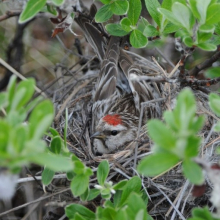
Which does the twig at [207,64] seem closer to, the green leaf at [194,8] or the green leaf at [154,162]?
the green leaf at [194,8]

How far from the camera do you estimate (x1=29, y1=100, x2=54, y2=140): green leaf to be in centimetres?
205

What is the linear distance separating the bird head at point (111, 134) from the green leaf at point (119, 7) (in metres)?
1.28

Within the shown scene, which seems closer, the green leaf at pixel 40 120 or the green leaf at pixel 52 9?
the green leaf at pixel 40 120

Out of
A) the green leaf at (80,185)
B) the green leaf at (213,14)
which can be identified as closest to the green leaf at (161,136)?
the green leaf at (80,185)

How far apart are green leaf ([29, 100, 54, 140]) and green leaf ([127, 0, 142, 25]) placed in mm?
1781

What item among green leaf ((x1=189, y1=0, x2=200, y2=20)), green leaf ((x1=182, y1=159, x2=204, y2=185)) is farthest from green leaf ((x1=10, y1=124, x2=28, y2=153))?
green leaf ((x1=189, y1=0, x2=200, y2=20))

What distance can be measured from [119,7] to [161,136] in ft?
5.72

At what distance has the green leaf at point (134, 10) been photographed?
3.77 metres

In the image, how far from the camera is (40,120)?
216 centimetres

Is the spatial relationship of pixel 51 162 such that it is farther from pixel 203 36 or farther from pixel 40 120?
→ pixel 203 36

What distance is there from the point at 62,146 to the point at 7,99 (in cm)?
100

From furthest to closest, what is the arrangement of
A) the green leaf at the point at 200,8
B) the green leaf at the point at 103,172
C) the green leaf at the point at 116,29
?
the green leaf at the point at 116,29 < the green leaf at the point at 103,172 < the green leaf at the point at 200,8

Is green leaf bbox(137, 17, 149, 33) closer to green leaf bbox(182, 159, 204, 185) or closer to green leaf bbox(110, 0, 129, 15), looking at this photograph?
green leaf bbox(110, 0, 129, 15)

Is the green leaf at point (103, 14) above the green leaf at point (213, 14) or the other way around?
the other way around
